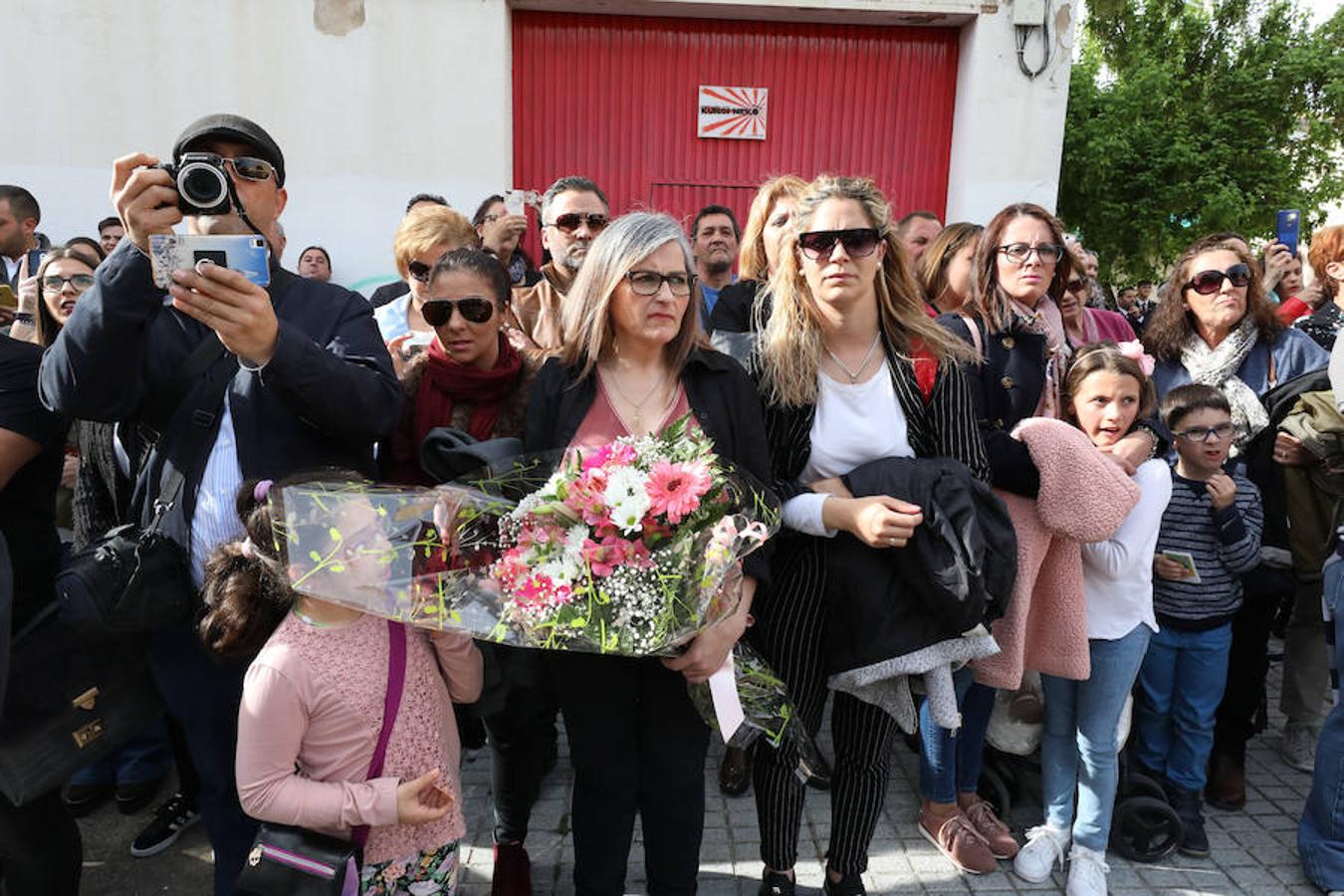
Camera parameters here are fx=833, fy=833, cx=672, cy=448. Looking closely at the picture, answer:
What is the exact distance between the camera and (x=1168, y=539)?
3135mm

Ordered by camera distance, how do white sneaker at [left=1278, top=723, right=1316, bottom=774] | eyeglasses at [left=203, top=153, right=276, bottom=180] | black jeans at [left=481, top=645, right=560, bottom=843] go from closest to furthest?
eyeglasses at [left=203, top=153, right=276, bottom=180] < black jeans at [left=481, top=645, right=560, bottom=843] < white sneaker at [left=1278, top=723, right=1316, bottom=774]

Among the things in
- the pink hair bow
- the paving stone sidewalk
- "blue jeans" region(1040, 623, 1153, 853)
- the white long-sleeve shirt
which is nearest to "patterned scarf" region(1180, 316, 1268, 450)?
the pink hair bow

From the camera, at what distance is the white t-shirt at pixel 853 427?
246 centimetres

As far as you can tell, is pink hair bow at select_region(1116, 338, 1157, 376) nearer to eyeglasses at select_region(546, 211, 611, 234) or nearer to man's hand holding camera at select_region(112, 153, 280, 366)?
eyeglasses at select_region(546, 211, 611, 234)

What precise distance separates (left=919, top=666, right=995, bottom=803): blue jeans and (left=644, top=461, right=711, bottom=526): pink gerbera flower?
61.0 inches

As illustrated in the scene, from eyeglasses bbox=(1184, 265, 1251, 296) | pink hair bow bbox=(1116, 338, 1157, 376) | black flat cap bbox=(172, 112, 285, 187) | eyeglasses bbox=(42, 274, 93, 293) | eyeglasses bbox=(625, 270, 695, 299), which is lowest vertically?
pink hair bow bbox=(1116, 338, 1157, 376)

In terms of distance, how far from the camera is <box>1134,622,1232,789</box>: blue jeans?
123 inches

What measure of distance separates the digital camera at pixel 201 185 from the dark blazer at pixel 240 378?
0.51ft

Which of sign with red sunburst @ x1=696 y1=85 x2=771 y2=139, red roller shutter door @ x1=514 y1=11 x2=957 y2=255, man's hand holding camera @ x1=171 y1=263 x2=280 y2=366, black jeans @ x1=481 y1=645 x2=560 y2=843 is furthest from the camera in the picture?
sign with red sunburst @ x1=696 y1=85 x2=771 y2=139

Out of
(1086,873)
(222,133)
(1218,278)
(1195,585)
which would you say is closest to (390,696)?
(222,133)

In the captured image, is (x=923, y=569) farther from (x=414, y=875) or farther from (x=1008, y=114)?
(x=1008, y=114)

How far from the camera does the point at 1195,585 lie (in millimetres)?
3092

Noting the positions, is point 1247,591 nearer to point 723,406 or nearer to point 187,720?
point 723,406

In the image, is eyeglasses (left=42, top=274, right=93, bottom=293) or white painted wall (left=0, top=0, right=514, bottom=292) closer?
eyeglasses (left=42, top=274, right=93, bottom=293)
